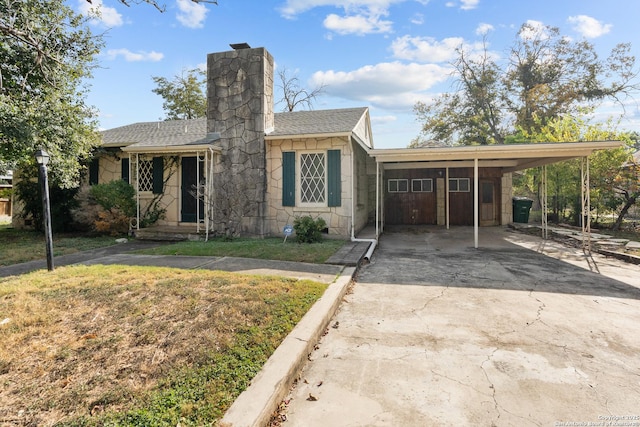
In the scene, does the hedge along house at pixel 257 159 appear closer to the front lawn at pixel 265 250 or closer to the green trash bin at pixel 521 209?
the front lawn at pixel 265 250

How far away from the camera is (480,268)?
6.20 meters

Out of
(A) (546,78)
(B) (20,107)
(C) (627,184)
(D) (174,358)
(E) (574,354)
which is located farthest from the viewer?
(A) (546,78)

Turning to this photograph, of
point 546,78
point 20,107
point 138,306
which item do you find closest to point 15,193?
point 20,107

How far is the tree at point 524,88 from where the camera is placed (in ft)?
61.2

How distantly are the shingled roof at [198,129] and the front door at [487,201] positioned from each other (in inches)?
235

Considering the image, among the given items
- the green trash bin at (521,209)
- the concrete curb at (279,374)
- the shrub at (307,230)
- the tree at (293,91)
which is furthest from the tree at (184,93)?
the concrete curb at (279,374)

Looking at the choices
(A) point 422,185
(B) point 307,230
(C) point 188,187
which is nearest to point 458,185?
(A) point 422,185

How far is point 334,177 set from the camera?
871 cm

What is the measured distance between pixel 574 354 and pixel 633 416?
86 centimetres

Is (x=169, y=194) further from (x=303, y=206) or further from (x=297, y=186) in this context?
(x=303, y=206)

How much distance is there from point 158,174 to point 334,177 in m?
5.62

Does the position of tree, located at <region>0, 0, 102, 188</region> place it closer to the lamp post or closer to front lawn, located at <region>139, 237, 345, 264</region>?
the lamp post

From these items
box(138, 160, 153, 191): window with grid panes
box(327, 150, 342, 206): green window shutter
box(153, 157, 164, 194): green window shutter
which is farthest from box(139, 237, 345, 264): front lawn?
box(138, 160, 153, 191): window with grid panes

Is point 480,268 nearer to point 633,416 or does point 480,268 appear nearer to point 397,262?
point 397,262
